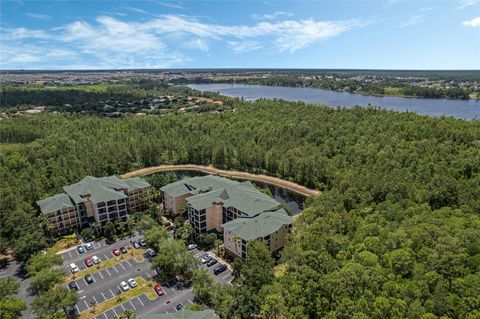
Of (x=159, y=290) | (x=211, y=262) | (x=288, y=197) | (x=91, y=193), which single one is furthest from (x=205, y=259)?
(x=288, y=197)

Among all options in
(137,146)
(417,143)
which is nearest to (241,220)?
(417,143)

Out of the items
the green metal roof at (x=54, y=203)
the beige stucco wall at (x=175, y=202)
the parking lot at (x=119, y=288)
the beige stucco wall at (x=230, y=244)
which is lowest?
the parking lot at (x=119, y=288)

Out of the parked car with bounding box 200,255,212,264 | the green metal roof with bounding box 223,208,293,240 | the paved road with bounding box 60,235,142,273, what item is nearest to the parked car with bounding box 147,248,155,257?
the paved road with bounding box 60,235,142,273

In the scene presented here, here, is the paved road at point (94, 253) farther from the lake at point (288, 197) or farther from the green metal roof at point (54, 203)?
the lake at point (288, 197)

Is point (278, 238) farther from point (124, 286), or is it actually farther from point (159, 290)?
point (124, 286)

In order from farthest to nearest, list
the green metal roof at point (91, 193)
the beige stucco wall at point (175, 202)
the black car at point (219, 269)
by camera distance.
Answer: the beige stucco wall at point (175, 202)
the green metal roof at point (91, 193)
the black car at point (219, 269)

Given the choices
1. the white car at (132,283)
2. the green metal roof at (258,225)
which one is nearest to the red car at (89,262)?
the white car at (132,283)
